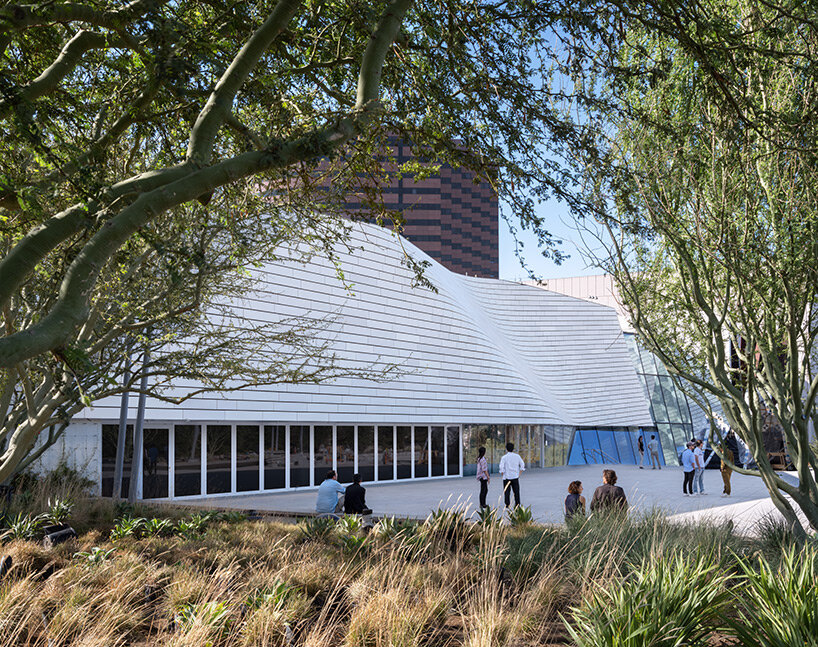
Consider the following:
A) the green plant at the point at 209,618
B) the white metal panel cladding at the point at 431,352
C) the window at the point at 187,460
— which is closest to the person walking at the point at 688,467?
the white metal panel cladding at the point at 431,352

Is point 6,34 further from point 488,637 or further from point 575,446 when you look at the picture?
point 575,446

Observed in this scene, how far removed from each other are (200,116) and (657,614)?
4.52m

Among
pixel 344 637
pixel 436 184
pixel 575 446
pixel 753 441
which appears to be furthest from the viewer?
pixel 436 184

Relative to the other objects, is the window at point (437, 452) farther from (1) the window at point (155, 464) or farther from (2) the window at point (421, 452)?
(1) the window at point (155, 464)

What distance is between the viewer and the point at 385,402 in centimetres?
2600

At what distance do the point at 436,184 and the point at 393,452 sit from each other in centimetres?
9111

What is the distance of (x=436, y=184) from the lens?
372 feet

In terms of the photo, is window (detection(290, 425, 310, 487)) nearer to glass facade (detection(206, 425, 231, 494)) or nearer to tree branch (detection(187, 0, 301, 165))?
glass facade (detection(206, 425, 231, 494))

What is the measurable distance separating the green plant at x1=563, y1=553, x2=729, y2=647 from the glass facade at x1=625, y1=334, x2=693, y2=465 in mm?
38725

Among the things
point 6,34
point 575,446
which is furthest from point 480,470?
point 575,446

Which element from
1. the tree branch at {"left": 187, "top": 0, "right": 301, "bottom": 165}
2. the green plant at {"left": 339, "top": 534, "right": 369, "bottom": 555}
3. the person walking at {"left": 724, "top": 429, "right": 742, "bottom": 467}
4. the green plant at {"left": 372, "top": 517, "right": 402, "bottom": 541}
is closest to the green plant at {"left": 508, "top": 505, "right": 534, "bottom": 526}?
the green plant at {"left": 372, "top": 517, "right": 402, "bottom": 541}

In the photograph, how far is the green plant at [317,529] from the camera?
9.72 meters

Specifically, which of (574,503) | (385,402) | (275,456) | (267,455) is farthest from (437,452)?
(574,503)

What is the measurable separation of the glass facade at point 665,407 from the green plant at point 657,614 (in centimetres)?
3873
